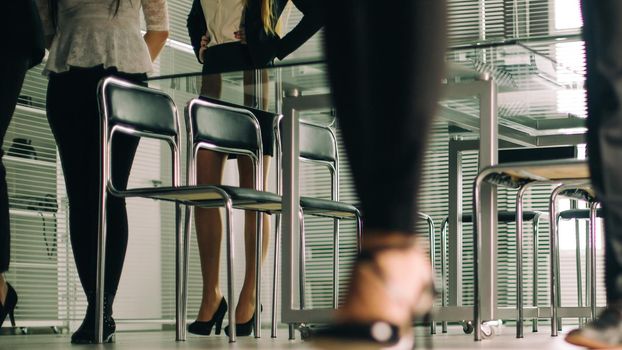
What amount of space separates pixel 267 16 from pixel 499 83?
983mm

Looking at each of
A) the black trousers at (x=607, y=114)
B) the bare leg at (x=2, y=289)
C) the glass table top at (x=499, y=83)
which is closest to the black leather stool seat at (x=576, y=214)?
the glass table top at (x=499, y=83)

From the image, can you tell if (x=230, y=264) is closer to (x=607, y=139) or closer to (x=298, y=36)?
(x=298, y=36)

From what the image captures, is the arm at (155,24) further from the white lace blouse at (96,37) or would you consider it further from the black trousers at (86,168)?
the black trousers at (86,168)

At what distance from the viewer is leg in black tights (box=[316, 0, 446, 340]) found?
875mm

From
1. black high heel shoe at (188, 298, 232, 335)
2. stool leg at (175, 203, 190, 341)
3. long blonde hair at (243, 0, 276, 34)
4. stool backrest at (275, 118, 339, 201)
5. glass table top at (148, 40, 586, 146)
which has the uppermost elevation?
long blonde hair at (243, 0, 276, 34)

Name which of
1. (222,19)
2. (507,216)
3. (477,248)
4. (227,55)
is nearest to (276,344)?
(477,248)

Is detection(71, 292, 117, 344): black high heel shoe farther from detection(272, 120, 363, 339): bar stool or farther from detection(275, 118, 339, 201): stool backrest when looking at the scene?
detection(275, 118, 339, 201): stool backrest

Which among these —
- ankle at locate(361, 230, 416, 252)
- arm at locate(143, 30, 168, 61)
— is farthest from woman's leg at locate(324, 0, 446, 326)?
arm at locate(143, 30, 168, 61)

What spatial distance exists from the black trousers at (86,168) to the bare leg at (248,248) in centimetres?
64

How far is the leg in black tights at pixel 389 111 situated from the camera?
0.87 meters

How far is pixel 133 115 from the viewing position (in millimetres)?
3242

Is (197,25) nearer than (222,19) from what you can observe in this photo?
No

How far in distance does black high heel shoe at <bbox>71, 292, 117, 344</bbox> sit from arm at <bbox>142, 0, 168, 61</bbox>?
0.81 metres

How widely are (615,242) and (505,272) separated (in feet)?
14.5
